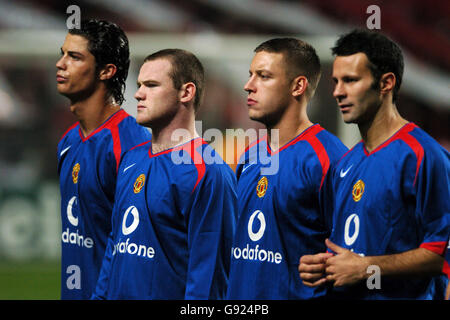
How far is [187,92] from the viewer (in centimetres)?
440

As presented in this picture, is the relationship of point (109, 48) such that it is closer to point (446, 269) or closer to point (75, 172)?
point (75, 172)

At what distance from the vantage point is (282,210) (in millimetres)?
4199

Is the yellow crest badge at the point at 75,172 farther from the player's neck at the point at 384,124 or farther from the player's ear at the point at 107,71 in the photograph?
the player's neck at the point at 384,124

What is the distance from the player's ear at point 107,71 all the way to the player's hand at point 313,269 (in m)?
1.86

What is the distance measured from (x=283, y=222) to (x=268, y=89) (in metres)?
0.71

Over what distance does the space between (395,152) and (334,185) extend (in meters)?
0.41

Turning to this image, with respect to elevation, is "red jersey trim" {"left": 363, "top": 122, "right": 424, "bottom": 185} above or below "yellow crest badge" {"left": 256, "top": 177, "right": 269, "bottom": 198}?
above

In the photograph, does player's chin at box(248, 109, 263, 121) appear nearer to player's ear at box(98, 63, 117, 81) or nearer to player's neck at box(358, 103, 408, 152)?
player's neck at box(358, 103, 408, 152)

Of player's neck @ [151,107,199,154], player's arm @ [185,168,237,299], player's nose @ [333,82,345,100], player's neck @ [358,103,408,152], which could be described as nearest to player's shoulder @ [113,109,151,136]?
player's neck @ [151,107,199,154]

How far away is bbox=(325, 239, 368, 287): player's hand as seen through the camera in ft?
12.2

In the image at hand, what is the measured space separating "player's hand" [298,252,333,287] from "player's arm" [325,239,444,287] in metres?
0.04

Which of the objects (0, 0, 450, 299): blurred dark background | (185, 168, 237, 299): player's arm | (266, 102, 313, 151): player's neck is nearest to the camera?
(185, 168, 237, 299): player's arm

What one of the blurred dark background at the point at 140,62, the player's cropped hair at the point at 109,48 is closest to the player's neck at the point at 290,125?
the player's cropped hair at the point at 109,48

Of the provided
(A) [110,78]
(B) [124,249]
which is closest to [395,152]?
(B) [124,249]
